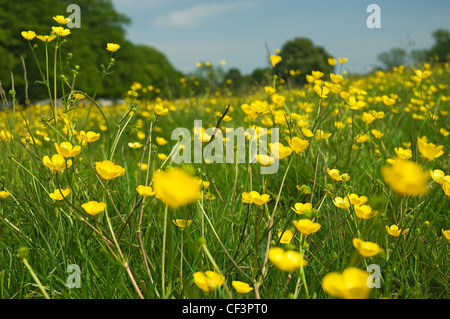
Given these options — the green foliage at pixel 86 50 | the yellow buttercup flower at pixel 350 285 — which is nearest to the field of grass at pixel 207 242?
the yellow buttercup flower at pixel 350 285

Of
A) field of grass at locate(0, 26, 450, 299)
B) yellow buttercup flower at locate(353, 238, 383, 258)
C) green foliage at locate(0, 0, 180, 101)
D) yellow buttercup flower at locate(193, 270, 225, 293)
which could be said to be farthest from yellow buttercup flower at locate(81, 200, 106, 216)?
green foliage at locate(0, 0, 180, 101)

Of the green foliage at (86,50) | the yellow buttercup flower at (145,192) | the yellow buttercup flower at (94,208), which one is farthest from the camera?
the green foliage at (86,50)

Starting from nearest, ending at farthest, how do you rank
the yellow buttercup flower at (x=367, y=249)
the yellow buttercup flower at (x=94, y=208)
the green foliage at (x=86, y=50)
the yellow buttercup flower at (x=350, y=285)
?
the yellow buttercup flower at (x=350, y=285) → the yellow buttercup flower at (x=367, y=249) → the yellow buttercup flower at (x=94, y=208) → the green foliage at (x=86, y=50)

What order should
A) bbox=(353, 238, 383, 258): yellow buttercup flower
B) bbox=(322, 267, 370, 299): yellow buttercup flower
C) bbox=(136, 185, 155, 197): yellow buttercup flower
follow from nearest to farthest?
bbox=(322, 267, 370, 299): yellow buttercup flower < bbox=(353, 238, 383, 258): yellow buttercup flower < bbox=(136, 185, 155, 197): yellow buttercup flower

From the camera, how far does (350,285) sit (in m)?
0.54

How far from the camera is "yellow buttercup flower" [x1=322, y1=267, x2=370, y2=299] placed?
21.0 inches

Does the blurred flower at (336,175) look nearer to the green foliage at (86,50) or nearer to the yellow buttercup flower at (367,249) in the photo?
the yellow buttercup flower at (367,249)

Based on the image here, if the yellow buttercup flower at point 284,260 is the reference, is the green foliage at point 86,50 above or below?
above

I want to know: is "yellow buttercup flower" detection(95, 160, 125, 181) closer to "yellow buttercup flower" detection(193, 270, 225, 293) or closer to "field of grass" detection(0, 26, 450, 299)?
"field of grass" detection(0, 26, 450, 299)

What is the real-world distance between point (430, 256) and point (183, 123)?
110 inches

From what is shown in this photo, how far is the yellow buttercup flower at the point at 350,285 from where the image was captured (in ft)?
1.75

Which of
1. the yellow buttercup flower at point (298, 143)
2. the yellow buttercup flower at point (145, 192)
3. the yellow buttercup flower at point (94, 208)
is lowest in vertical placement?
the yellow buttercup flower at point (94, 208)

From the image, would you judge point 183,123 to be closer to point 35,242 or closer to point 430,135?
point 430,135
